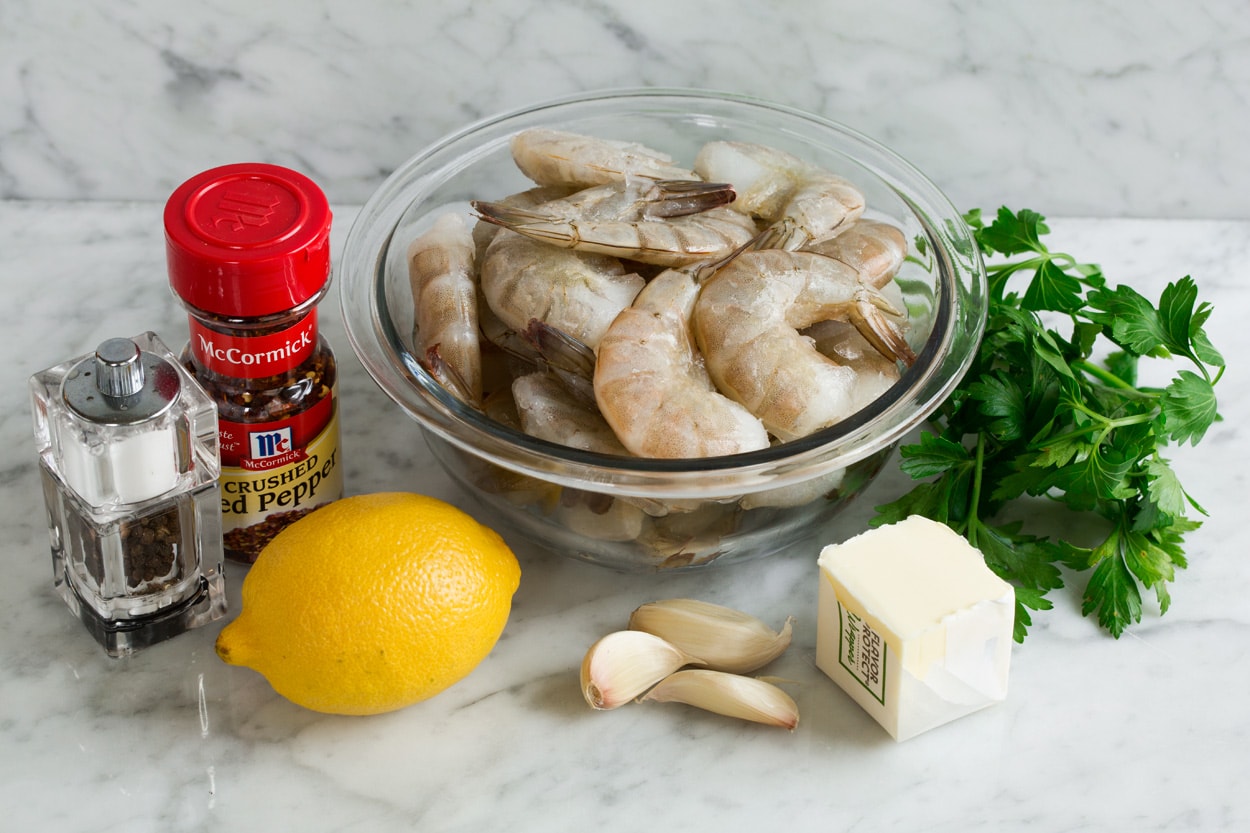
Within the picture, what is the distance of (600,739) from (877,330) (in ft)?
1.39

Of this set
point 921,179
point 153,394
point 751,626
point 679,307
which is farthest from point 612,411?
point 921,179

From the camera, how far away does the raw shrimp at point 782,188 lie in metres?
1.33

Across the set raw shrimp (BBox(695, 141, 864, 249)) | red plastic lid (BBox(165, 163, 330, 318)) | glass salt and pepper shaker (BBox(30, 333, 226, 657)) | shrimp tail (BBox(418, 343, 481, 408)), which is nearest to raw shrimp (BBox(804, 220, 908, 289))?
raw shrimp (BBox(695, 141, 864, 249))

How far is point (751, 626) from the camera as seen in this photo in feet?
4.13

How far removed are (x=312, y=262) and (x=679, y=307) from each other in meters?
0.31

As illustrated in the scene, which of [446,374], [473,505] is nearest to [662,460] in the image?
[446,374]

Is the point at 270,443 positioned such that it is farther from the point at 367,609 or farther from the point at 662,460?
the point at 662,460

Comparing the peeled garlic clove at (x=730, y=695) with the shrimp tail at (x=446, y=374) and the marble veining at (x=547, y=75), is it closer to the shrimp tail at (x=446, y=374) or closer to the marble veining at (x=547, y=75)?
the shrimp tail at (x=446, y=374)

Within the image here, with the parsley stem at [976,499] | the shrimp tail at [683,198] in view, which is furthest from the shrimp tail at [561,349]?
the parsley stem at [976,499]

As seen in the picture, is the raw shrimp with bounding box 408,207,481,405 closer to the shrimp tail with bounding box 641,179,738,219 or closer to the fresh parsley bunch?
the shrimp tail with bounding box 641,179,738,219

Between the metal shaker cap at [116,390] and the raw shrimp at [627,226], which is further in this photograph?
the raw shrimp at [627,226]

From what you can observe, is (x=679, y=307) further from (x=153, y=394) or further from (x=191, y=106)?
(x=191, y=106)

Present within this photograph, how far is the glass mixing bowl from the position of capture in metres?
1.15

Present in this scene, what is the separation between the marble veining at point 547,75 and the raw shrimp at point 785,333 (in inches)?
17.8
